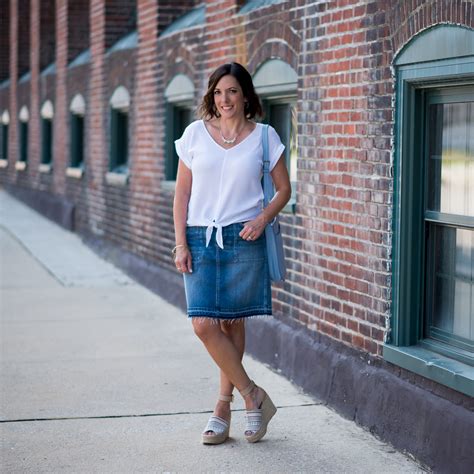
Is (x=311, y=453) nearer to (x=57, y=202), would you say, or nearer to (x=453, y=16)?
(x=453, y=16)

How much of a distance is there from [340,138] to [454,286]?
4.78 ft

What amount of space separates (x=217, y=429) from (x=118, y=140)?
8.98 m

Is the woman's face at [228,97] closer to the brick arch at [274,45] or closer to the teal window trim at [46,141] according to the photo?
the brick arch at [274,45]

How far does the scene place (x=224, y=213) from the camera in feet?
18.9

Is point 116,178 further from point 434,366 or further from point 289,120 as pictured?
point 434,366

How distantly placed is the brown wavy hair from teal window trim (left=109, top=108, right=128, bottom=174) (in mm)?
8531

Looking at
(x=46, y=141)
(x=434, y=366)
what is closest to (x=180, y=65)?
(x=434, y=366)

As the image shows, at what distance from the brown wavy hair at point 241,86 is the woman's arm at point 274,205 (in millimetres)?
291

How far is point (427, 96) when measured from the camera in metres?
6.01

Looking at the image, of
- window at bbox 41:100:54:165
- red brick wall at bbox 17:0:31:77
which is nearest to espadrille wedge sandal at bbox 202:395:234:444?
window at bbox 41:100:54:165

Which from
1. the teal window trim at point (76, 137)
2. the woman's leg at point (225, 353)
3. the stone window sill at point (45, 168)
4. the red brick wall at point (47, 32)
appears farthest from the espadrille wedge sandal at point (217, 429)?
the red brick wall at point (47, 32)

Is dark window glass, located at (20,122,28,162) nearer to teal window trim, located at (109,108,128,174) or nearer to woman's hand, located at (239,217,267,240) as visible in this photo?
teal window trim, located at (109,108,128,174)

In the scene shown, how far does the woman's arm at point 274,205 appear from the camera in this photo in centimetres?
574

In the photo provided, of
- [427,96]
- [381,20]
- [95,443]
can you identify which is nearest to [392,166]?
[427,96]
